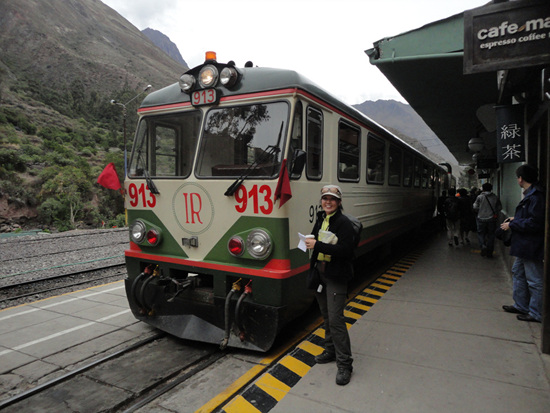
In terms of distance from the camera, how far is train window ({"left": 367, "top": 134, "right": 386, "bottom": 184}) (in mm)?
6363

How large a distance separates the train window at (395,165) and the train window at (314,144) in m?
3.84

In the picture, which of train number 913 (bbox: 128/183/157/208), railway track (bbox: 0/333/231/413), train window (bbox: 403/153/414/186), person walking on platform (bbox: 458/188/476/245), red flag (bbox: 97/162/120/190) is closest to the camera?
railway track (bbox: 0/333/231/413)

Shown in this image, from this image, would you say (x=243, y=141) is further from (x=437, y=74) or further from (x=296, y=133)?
(x=437, y=74)

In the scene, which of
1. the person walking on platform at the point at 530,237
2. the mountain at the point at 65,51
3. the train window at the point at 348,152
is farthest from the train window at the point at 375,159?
the mountain at the point at 65,51

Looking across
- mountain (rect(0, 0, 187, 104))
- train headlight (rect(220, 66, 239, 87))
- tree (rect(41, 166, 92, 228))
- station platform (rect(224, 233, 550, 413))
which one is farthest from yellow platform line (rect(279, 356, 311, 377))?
mountain (rect(0, 0, 187, 104))

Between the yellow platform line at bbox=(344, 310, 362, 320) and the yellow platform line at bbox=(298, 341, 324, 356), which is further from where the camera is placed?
the yellow platform line at bbox=(344, 310, 362, 320)

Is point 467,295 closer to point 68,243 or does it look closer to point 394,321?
point 394,321

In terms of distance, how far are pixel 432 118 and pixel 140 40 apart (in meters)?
183

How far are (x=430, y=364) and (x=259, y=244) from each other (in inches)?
82.1

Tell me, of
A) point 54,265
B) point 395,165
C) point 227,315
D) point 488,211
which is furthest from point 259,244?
point 54,265

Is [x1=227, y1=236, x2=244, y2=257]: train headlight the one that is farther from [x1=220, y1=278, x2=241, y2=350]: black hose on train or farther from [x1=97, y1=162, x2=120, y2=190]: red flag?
[x1=97, y1=162, x2=120, y2=190]: red flag

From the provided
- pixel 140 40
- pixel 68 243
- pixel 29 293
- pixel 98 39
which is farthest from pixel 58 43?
pixel 29 293

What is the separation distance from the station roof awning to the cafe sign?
54.3 inches

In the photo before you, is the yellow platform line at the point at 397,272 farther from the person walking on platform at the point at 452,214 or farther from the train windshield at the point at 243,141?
the train windshield at the point at 243,141
